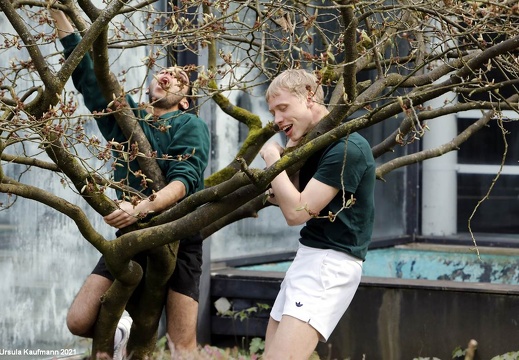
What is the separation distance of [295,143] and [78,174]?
894 millimetres

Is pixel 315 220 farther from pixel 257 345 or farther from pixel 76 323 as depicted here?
pixel 257 345

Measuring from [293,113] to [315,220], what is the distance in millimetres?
451

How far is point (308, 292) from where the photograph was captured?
4281 millimetres

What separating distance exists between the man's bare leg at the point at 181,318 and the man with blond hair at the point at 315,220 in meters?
0.61

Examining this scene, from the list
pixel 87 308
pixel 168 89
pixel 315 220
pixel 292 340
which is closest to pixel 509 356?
pixel 315 220

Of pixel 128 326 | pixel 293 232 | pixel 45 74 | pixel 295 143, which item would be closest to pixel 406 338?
pixel 293 232

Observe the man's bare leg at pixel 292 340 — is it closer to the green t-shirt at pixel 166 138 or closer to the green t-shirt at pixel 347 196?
the green t-shirt at pixel 347 196

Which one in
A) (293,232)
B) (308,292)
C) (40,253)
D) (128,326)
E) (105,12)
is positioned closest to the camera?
(105,12)

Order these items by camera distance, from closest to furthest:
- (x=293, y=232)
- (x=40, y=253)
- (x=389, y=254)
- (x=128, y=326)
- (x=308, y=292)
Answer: (x=308, y=292) < (x=128, y=326) < (x=40, y=253) < (x=293, y=232) < (x=389, y=254)

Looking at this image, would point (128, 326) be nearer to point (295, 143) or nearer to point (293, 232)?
point (295, 143)

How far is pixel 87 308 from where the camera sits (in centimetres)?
476

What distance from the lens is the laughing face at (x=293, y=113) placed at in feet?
14.3

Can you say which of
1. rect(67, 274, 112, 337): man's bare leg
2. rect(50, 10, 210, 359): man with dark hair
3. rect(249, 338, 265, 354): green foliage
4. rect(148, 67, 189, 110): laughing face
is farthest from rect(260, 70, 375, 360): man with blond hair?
rect(249, 338, 265, 354): green foliage

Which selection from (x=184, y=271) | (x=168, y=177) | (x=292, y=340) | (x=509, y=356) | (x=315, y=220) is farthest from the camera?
(x=509, y=356)
